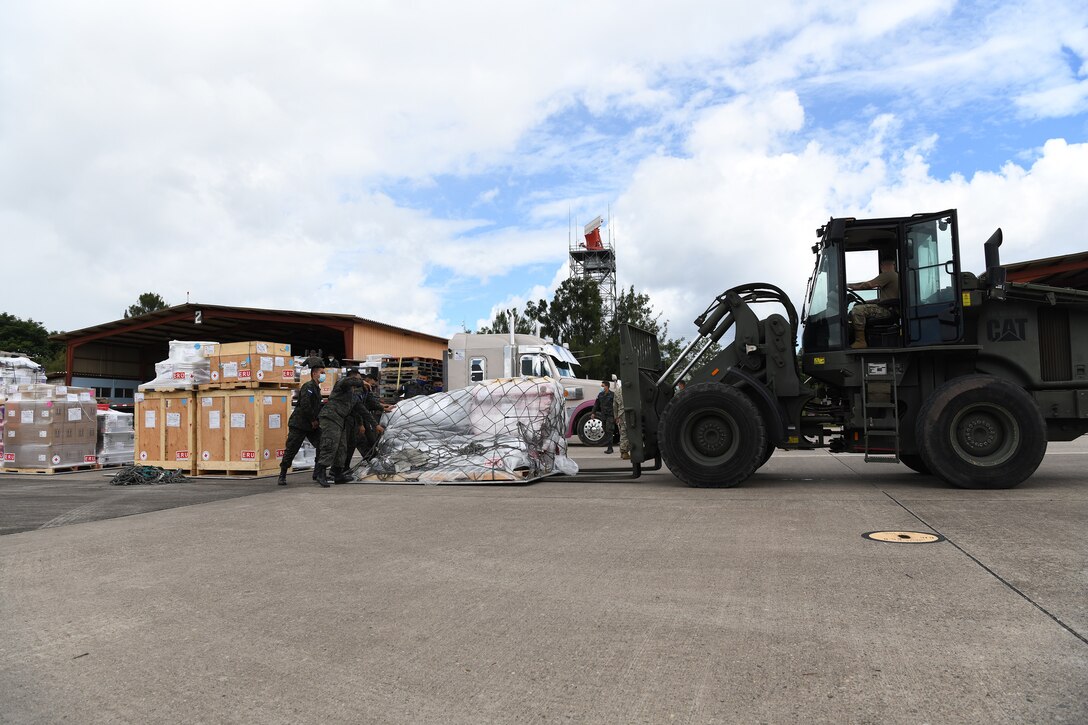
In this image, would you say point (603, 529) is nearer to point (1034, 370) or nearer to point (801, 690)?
point (801, 690)

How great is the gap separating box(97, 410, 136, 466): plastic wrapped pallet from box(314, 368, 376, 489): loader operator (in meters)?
6.99

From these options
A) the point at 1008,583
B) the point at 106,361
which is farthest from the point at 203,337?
the point at 1008,583

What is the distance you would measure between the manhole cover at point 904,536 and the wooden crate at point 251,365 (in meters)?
9.95

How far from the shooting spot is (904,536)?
19.4ft

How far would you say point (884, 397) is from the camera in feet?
30.3

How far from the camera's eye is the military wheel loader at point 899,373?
869 centimetres

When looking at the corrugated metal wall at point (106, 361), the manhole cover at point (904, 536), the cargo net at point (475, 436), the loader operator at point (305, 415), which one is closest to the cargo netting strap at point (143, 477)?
the loader operator at point (305, 415)

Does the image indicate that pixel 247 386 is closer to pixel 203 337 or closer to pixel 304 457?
pixel 304 457

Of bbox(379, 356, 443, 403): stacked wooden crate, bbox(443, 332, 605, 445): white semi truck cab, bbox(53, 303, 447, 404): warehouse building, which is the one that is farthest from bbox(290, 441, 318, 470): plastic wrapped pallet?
bbox(53, 303, 447, 404): warehouse building

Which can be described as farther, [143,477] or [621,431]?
[621,431]

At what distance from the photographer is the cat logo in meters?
9.02

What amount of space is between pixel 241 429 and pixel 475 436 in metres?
4.19

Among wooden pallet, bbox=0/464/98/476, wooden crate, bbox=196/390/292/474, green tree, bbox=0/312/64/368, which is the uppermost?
green tree, bbox=0/312/64/368

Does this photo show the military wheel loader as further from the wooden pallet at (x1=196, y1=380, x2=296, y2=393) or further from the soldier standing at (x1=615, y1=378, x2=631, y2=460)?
the wooden pallet at (x1=196, y1=380, x2=296, y2=393)
